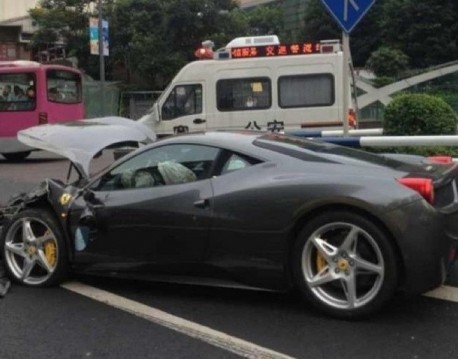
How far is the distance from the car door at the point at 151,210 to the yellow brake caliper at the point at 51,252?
0.83ft

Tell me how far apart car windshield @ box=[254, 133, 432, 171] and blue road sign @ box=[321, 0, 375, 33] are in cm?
257

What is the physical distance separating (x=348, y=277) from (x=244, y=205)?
850 millimetres

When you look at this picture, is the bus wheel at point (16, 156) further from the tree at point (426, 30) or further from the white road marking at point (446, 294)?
the tree at point (426, 30)

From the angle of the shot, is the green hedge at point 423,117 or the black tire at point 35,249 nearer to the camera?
the black tire at point 35,249

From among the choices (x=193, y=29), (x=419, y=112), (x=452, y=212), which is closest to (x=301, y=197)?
(x=452, y=212)

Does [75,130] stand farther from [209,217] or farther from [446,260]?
[446,260]

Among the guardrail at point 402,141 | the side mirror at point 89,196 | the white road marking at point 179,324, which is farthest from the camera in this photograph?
the guardrail at point 402,141

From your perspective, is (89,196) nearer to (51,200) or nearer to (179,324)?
(51,200)

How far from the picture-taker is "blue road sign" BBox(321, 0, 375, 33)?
757 centimetres

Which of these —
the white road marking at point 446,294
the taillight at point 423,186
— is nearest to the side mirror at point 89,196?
the taillight at point 423,186

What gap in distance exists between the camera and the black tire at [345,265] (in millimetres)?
4531

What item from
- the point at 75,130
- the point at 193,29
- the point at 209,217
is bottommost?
the point at 209,217

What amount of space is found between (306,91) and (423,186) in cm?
1125

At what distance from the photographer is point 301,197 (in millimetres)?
4707
